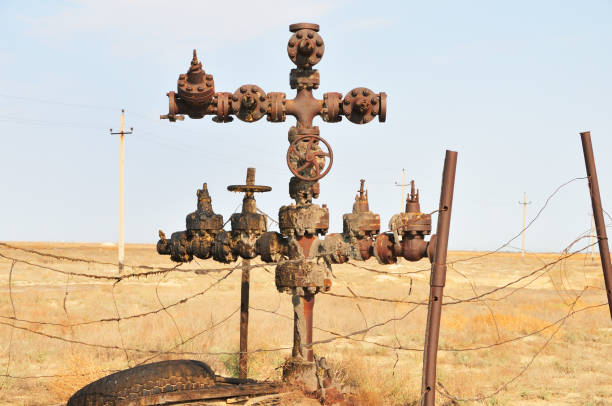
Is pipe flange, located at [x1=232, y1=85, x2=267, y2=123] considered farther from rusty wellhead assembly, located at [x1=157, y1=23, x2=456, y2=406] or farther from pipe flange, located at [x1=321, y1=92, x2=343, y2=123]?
pipe flange, located at [x1=321, y1=92, x2=343, y2=123]

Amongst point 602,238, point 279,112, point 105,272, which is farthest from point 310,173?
point 105,272

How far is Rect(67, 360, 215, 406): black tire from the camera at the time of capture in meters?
7.70

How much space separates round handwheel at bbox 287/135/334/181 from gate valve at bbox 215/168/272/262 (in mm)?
1290

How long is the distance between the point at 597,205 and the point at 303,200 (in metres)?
3.36

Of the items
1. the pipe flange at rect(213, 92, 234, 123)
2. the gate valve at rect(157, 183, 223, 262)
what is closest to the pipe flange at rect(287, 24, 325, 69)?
the pipe flange at rect(213, 92, 234, 123)

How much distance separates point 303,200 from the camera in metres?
8.52

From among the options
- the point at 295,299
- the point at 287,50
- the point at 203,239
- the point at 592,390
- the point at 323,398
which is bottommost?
the point at 592,390

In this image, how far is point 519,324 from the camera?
18.0m

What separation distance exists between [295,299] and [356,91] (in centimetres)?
274

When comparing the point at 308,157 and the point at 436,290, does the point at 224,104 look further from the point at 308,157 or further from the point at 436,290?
the point at 436,290

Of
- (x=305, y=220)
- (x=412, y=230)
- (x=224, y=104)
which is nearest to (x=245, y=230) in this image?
(x=305, y=220)

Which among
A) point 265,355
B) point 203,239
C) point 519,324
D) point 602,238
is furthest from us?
point 519,324

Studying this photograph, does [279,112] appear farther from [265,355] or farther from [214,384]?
[265,355]

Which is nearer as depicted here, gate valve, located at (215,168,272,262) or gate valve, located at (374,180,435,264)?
gate valve, located at (374,180,435,264)
